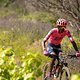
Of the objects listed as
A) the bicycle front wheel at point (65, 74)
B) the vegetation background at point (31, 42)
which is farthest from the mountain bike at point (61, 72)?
the vegetation background at point (31, 42)

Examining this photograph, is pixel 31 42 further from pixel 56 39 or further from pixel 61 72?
pixel 61 72

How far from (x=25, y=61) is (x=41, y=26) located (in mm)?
12092

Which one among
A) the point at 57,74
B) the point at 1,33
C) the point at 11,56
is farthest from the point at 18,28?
the point at 11,56

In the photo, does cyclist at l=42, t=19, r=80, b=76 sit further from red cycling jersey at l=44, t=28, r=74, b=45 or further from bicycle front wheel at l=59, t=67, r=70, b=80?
bicycle front wheel at l=59, t=67, r=70, b=80

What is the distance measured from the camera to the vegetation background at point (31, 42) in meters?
4.55

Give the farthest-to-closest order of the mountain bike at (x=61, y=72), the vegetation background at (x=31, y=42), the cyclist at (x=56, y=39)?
the mountain bike at (x=61, y=72) < the cyclist at (x=56, y=39) < the vegetation background at (x=31, y=42)

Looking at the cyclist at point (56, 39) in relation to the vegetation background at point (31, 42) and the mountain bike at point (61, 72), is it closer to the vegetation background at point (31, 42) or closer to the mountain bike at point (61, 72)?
the mountain bike at point (61, 72)

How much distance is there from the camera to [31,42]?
49.1 ft

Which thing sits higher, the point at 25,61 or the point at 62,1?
the point at 25,61

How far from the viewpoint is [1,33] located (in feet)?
53.3

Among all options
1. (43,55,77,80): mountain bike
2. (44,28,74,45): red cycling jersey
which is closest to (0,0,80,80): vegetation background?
Result: (43,55,77,80): mountain bike

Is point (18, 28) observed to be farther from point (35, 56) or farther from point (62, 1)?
point (35, 56)

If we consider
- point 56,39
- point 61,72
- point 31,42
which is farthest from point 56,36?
point 31,42

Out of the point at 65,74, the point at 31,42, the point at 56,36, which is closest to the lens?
the point at 56,36
